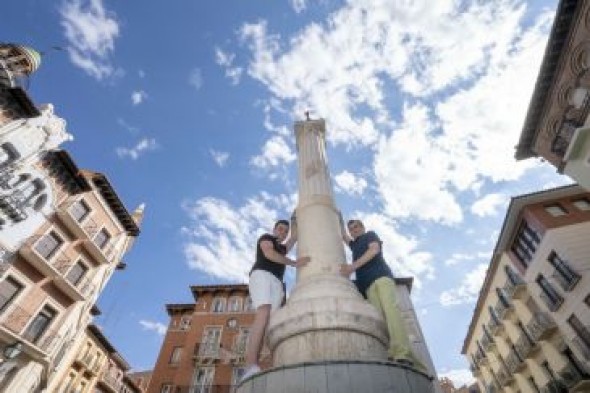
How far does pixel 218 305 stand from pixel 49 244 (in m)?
14.9

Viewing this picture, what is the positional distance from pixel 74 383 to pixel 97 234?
11745mm

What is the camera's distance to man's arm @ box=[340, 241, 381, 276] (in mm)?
5121

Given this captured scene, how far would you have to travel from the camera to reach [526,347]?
24469 mm

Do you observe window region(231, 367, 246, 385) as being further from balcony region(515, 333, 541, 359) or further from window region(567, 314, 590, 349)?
window region(567, 314, 590, 349)

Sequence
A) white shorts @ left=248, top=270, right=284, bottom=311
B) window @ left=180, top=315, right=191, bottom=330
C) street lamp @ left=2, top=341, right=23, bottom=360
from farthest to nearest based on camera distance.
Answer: window @ left=180, top=315, right=191, bottom=330 < street lamp @ left=2, top=341, right=23, bottom=360 < white shorts @ left=248, top=270, right=284, bottom=311

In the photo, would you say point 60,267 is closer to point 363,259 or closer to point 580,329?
point 363,259

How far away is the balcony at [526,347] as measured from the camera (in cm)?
2358

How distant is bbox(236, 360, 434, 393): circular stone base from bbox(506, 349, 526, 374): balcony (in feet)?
90.3

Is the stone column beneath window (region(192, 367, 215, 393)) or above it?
beneath

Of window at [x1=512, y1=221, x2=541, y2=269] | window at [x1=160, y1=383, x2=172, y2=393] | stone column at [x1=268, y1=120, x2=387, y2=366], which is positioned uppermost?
window at [x1=512, y1=221, x2=541, y2=269]

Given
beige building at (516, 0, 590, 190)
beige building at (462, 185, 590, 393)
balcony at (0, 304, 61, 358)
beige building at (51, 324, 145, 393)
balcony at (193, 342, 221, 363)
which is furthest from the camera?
balcony at (193, 342, 221, 363)

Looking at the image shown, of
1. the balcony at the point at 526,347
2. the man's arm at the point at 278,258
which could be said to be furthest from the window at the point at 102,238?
the balcony at the point at 526,347

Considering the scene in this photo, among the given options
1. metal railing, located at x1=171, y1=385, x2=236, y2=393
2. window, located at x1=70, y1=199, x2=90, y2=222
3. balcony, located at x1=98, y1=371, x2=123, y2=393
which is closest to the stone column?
window, located at x1=70, y1=199, x2=90, y2=222

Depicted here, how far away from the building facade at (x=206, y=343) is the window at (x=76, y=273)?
10210 millimetres
